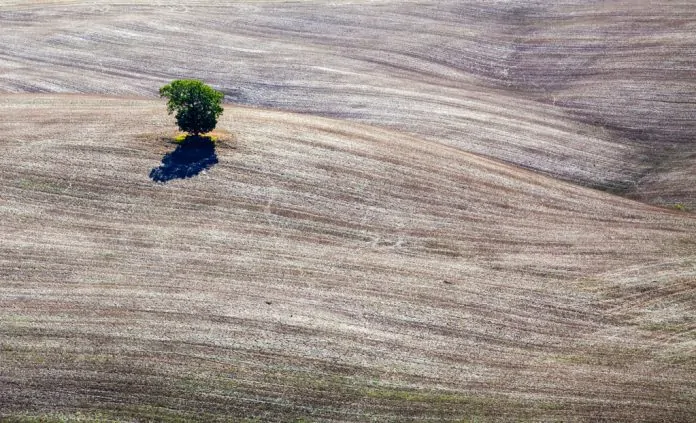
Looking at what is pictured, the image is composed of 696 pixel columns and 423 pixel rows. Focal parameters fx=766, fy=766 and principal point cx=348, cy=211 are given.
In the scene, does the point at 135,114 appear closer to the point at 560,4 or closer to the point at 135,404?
the point at 135,404

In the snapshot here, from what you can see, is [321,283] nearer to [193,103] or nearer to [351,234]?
[351,234]

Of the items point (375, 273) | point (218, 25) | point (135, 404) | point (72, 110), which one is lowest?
point (135, 404)

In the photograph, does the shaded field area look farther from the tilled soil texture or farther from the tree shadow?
the tilled soil texture

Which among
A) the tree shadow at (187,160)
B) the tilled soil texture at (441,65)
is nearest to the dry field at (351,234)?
the tilled soil texture at (441,65)

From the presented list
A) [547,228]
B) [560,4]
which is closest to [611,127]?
[547,228]

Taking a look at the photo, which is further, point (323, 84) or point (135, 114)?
point (323, 84)

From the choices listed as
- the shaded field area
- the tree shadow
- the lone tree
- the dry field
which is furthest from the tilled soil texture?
the lone tree
